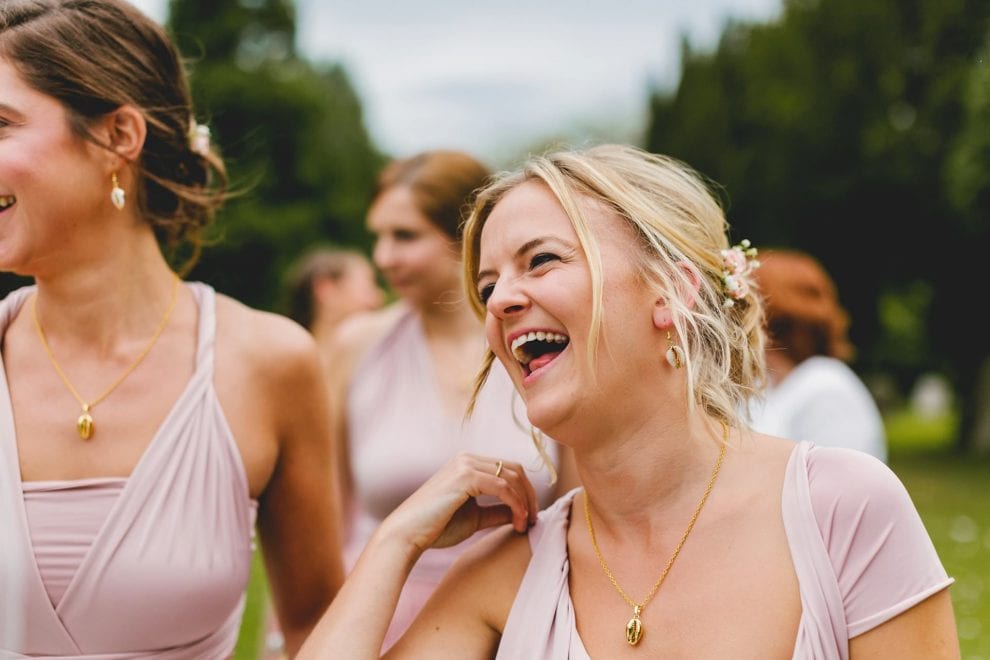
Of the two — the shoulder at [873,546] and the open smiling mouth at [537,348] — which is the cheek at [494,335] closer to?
the open smiling mouth at [537,348]

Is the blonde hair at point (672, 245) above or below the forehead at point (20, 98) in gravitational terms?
below

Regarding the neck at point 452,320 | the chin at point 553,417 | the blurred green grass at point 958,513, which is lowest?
the blurred green grass at point 958,513

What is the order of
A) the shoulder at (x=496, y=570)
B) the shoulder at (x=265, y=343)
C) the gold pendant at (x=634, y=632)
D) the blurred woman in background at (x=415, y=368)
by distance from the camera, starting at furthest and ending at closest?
the blurred woman in background at (x=415, y=368), the shoulder at (x=265, y=343), the shoulder at (x=496, y=570), the gold pendant at (x=634, y=632)

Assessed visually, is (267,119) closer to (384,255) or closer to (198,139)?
(384,255)

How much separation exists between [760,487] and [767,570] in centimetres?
20

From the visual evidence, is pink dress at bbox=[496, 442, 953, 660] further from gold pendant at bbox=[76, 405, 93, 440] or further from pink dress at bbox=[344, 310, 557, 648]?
pink dress at bbox=[344, 310, 557, 648]

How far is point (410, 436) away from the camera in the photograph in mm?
4332

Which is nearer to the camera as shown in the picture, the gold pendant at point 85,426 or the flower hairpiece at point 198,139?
the gold pendant at point 85,426

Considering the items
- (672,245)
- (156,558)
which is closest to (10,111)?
(156,558)

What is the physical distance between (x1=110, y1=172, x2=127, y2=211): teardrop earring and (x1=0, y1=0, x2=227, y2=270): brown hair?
4.6 inches

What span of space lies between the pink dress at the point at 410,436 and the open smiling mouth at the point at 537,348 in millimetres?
1300

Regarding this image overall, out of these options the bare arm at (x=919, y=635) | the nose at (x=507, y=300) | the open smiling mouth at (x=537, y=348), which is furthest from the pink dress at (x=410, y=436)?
the bare arm at (x=919, y=635)

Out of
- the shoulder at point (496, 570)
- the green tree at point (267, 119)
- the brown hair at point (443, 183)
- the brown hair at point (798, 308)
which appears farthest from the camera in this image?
the green tree at point (267, 119)

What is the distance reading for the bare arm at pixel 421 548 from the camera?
2.54 metres
